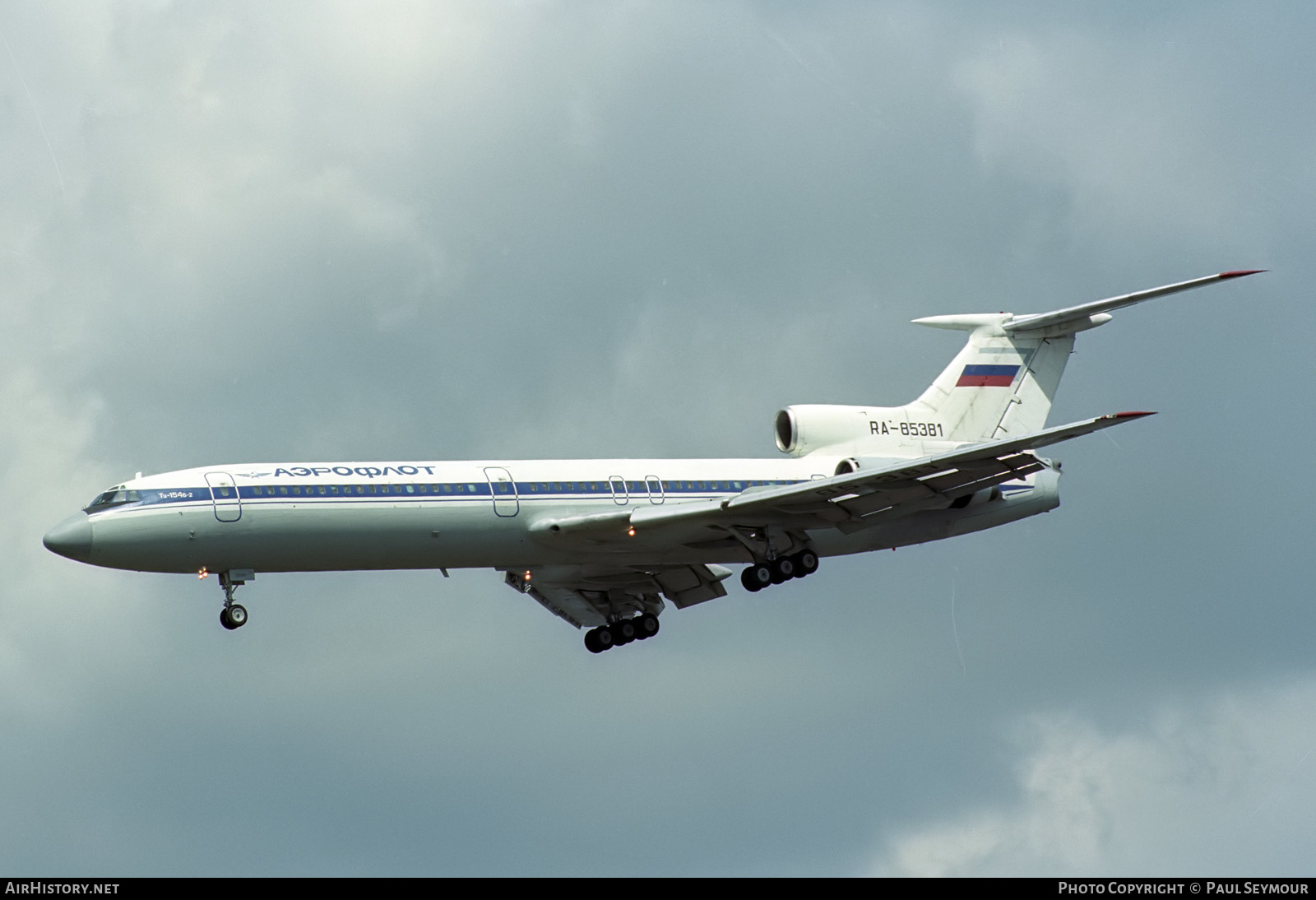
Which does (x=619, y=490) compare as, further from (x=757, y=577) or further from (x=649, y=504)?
(x=757, y=577)

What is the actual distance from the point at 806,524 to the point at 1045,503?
6516 millimetres

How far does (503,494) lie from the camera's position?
151 feet

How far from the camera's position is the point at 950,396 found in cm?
5259

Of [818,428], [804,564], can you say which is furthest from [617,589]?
[818,428]

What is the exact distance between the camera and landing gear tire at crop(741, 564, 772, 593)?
48812 mm

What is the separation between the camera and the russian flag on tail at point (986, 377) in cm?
5266

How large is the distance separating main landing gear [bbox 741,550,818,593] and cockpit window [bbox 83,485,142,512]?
46.7ft

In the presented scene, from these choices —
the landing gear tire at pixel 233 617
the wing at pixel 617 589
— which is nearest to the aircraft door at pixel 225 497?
the landing gear tire at pixel 233 617

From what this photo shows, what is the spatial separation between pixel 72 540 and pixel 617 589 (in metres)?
14.8

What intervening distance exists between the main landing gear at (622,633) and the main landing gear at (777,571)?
509cm

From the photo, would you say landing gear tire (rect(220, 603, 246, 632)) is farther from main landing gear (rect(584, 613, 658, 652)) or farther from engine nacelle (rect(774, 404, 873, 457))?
engine nacelle (rect(774, 404, 873, 457))

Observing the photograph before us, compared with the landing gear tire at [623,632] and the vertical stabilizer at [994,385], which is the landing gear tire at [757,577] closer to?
the landing gear tire at [623,632]
